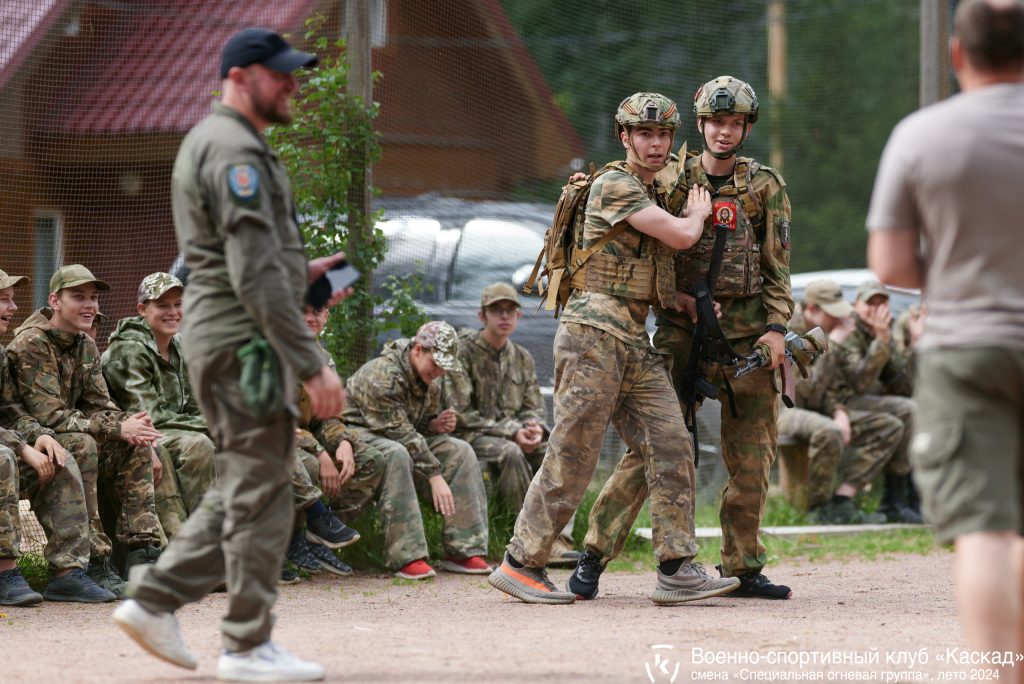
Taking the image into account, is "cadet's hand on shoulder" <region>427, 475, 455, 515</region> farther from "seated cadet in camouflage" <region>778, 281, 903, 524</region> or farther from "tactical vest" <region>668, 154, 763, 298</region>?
"seated cadet in camouflage" <region>778, 281, 903, 524</region>

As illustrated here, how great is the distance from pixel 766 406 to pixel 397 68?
459cm

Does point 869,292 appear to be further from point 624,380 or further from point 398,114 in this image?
point 624,380

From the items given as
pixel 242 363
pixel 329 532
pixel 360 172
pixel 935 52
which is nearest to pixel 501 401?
pixel 329 532

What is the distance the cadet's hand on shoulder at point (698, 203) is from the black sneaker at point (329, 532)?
8.59 feet

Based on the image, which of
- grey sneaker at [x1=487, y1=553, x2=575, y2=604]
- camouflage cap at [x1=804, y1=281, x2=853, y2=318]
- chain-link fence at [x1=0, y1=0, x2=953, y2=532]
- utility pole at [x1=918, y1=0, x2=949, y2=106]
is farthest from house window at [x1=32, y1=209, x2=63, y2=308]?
utility pole at [x1=918, y1=0, x2=949, y2=106]

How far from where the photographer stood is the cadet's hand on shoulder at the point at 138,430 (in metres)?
6.69

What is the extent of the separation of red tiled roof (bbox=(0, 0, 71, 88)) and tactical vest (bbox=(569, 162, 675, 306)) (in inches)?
155

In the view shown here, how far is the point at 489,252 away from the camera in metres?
9.85

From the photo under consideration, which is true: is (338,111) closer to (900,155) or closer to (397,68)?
(397,68)

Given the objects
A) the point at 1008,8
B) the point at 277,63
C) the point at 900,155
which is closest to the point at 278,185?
the point at 277,63

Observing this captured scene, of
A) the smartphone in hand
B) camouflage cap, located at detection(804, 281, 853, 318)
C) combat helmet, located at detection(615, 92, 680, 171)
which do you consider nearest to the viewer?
the smartphone in hand

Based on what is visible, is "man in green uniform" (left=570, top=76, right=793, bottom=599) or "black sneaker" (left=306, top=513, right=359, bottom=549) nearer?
"man in green uniform" (left=570, top=76, right=793, bottom=599)

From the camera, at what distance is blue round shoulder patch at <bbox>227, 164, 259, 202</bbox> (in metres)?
4.13

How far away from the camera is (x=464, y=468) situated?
7.99 meters
